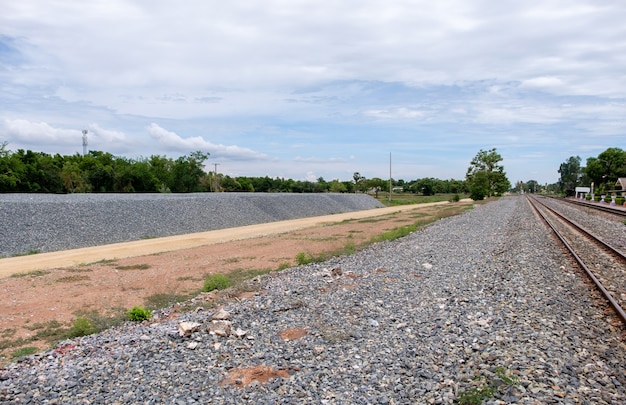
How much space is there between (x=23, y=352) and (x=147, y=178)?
3158 inches

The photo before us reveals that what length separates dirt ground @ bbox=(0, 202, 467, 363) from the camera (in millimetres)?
10957

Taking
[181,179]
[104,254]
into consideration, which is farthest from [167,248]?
[181,179]

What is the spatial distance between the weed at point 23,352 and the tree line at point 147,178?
59527 mm

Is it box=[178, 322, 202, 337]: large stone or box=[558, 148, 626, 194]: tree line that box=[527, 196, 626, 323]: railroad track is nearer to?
box=[178, 322, 202, 337]: large stone

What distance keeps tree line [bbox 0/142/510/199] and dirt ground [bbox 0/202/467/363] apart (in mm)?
45234

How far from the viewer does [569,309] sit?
8.90 metres

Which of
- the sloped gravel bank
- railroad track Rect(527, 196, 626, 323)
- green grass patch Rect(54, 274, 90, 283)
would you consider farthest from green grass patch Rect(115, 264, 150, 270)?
railroad track Rect(527, 196, 626, 323)

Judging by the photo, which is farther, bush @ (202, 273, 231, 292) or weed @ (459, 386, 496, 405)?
bush @ (202, 273, 231, 292)

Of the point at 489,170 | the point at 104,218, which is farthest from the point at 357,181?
the point at 104,218

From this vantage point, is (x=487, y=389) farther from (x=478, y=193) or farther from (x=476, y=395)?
(x=478, y=193)

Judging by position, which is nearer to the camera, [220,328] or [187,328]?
[187,328]

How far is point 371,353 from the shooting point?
6988 millimetres

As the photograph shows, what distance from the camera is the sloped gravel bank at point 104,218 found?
1056 inches

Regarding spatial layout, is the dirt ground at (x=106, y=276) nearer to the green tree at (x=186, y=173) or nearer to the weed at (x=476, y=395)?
the weed at (x=476, y=395)
